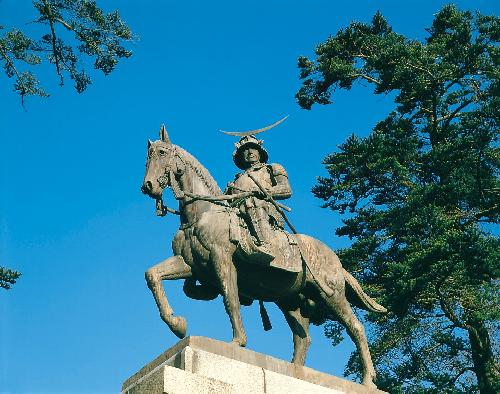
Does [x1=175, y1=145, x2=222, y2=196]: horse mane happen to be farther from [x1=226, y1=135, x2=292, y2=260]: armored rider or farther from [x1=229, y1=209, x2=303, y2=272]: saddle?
[x1=229, y1=209, x2=303, y2=272]: saddle

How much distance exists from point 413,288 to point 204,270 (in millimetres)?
9165

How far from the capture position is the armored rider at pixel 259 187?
10.9 meters

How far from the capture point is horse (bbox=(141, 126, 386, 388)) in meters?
10.4

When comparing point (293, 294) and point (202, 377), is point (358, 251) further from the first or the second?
point (202, 377)

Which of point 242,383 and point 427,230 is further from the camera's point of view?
point 427,230

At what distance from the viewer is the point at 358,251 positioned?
21.2 meters

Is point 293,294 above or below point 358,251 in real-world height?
below

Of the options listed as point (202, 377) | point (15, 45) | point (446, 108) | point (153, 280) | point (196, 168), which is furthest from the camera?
point (446, 108)

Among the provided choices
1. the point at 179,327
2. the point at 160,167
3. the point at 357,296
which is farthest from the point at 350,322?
the point at 160,167

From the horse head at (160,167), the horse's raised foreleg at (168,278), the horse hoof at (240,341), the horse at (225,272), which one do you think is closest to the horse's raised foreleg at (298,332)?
the horse at (225,272)

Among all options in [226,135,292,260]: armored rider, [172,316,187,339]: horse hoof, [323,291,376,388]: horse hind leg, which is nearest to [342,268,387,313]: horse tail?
[323,291,376,388]: horse hind leg

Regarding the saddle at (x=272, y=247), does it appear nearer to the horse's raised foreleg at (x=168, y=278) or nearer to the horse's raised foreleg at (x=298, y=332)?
the horse's raised foreleg at (x=168, y=278)

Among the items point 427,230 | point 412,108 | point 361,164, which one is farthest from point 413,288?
point 412,108

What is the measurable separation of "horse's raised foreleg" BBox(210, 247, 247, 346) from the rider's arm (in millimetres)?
1307
